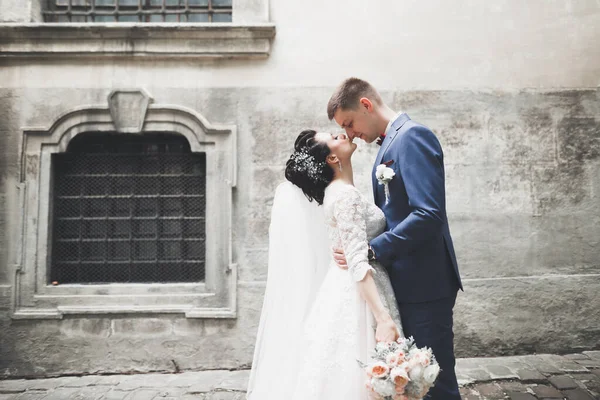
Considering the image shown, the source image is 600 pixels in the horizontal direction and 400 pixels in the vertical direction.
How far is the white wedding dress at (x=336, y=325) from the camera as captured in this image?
2.27 m

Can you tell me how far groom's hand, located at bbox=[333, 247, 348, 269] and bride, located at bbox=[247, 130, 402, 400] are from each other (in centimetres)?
3

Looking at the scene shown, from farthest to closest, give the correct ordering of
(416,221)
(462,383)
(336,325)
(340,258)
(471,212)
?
(471,212) → (462,383) → (340,258) → (336,325) → (416,221)

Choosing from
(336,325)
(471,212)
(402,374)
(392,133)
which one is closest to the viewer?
(402,374)

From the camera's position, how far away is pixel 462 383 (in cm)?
425

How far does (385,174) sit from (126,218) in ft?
12.0

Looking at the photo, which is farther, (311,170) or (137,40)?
(137,40)

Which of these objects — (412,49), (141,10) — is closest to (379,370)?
(412,49)

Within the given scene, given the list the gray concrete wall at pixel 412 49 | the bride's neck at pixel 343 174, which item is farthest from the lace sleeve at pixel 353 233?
the gray concrete wall at pixel 412 49

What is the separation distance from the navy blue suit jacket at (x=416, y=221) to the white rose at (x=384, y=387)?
0.56 metres

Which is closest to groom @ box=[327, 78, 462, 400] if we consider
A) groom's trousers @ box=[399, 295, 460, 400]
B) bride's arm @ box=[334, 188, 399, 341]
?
groom's trousers @ box=[399, 295, 460, 400]

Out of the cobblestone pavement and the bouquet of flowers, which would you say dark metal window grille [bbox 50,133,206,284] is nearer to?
the cobblestone pavement

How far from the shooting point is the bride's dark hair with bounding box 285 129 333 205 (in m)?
2.57

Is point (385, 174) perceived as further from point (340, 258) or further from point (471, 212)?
point (471, 212)

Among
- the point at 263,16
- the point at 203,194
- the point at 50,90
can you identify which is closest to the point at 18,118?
the point at 50,90
